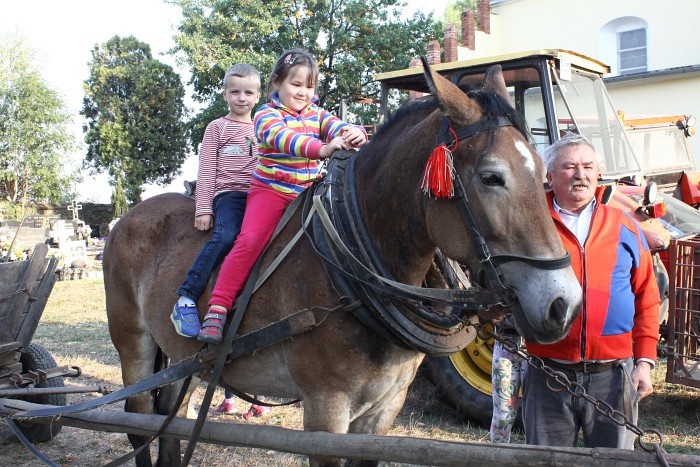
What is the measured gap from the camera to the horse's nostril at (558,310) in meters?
1.82

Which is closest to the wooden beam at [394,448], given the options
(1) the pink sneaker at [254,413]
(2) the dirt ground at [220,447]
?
(2) the dirt ground at [220,447]

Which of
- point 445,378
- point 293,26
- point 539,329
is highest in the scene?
point 293,26

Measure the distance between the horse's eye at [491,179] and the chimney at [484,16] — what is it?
1959 centimetres

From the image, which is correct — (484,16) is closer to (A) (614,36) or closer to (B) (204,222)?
(A) (614,36)

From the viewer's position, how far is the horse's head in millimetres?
1840

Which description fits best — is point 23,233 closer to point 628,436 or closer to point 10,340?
point 10,340

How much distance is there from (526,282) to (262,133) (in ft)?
4.39

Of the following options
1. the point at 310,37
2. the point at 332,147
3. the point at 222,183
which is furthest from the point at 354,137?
the point at 310,37

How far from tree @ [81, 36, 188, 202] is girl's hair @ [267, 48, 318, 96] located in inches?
1200

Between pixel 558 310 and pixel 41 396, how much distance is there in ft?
12.9

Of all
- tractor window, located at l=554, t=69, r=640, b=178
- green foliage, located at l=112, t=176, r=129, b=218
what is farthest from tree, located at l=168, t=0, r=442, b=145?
tractor window, located at l=554, t=69, r=640, b=178

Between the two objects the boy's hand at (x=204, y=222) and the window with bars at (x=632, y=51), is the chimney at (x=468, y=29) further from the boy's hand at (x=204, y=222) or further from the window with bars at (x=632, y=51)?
the boy's hand at (x=204, y=222)

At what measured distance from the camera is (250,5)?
23.2 m

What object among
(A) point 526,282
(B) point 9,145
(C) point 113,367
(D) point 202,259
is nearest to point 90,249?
(B) point 9,145
